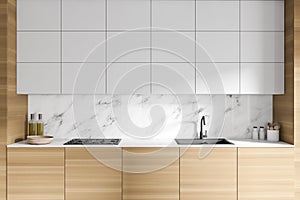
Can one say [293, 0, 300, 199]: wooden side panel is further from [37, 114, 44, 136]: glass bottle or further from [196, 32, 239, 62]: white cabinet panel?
[37, 114, 44, 136]: glass bottle

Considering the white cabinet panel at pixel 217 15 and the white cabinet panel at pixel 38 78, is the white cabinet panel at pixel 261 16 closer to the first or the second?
the white cabinet panel at pixel 217 15

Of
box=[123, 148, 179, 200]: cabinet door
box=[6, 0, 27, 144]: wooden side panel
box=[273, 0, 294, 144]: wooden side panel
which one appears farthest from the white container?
box=[6, 0, 27, 144]: wooden side panel

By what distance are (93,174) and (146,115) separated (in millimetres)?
898

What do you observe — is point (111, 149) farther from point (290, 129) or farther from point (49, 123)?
point (290, 129)

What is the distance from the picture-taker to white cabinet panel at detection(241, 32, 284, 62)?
12.7 ft

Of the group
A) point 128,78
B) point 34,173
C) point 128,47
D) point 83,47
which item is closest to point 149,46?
point 128,47

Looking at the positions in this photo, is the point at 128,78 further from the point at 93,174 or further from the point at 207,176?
the point at 207,176

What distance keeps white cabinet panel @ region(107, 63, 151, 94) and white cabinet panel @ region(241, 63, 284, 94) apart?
922 mm

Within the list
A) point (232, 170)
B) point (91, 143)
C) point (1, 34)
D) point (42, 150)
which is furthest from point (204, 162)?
point (1, 34)

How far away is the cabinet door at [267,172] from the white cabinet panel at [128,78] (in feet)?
3.56

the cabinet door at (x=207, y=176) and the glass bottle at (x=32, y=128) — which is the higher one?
the glass bottle at (x=32, y=128)

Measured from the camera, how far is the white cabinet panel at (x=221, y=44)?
3.88m

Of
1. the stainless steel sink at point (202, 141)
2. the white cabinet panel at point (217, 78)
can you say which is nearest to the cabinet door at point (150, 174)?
the stainless steel sink at point (202, 141)

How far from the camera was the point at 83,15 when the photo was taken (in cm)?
388
